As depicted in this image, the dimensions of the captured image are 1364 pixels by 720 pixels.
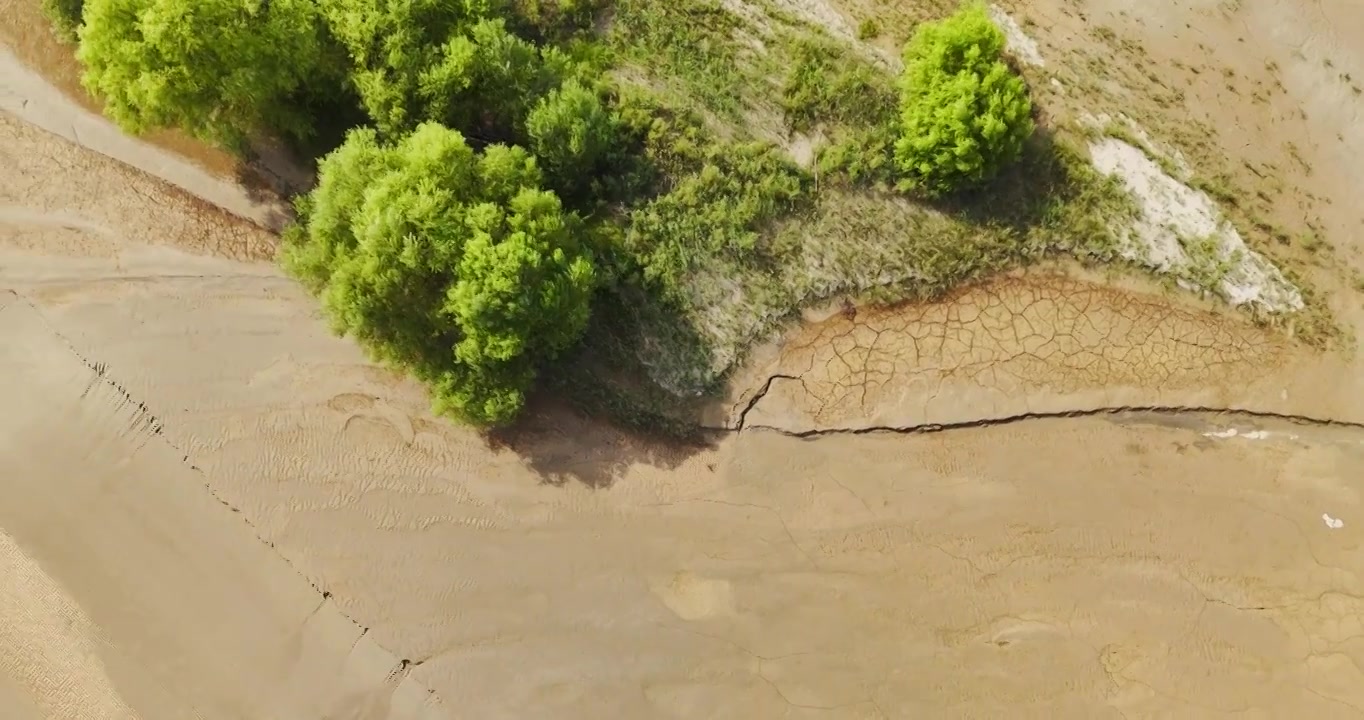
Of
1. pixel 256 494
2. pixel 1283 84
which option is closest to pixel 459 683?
pixel 256 494

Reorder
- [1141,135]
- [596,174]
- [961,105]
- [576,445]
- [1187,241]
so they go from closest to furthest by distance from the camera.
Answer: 1. [961,105]
2. [596,174]
3. [1187,241]
4. [1141,135]
5. [576,445]

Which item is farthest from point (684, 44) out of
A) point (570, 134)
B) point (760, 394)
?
point (760, 394)

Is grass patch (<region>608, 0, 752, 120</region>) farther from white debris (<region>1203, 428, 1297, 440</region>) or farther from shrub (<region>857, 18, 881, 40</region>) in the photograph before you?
white debris (<region>1203, 428, 1297, 440</region>)

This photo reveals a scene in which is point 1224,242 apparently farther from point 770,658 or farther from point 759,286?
point 770,658

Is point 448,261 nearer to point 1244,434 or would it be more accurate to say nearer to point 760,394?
point 760,394

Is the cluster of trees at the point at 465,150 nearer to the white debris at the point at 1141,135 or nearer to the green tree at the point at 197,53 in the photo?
the green tree at the point at 197,53

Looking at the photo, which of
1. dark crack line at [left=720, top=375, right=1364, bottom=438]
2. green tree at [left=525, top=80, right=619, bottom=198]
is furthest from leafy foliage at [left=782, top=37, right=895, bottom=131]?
dark crack line at [left=720, top=375, right=1364, bottom=438]
